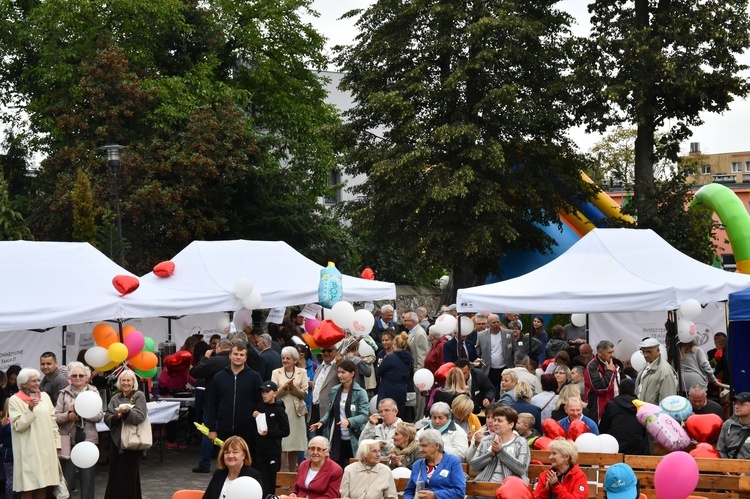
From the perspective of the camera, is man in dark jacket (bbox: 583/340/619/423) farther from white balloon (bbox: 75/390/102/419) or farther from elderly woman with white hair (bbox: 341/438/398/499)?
white balloon (bbox: 75/390/102/419)

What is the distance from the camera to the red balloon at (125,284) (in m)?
14.0

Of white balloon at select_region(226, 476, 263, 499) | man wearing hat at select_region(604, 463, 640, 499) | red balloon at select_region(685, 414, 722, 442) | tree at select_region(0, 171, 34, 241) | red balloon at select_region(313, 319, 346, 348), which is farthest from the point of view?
tree at select_region(0, 171, 34, 241)

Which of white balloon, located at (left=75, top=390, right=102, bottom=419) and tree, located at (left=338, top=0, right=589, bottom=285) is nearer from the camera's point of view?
white balloon, located at (left=75, top=390, right=102, bottom=419)

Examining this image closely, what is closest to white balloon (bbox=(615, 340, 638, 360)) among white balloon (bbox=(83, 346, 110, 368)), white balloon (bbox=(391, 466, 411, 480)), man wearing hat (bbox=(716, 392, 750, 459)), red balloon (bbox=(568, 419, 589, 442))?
red balloon (bbox=(568, 419, 589, 442))

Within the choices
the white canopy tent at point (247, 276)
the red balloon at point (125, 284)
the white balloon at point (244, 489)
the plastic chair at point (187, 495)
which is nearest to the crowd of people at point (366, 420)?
the plastic chair at point (187, 495)

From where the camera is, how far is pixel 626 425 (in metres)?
10.8

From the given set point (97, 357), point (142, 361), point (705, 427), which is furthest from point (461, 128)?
point (705, 427)

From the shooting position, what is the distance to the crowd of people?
888cm

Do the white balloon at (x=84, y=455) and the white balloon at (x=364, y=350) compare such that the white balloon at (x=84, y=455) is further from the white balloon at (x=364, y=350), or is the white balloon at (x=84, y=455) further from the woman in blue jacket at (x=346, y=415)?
the white balloon at (x=364, y=350)

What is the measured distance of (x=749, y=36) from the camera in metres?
28.3

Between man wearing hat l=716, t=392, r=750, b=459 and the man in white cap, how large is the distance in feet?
7.33

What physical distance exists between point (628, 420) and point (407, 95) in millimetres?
19387

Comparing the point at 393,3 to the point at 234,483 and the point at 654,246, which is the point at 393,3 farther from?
the point at 234,483

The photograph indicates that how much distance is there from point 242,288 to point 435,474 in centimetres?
806
